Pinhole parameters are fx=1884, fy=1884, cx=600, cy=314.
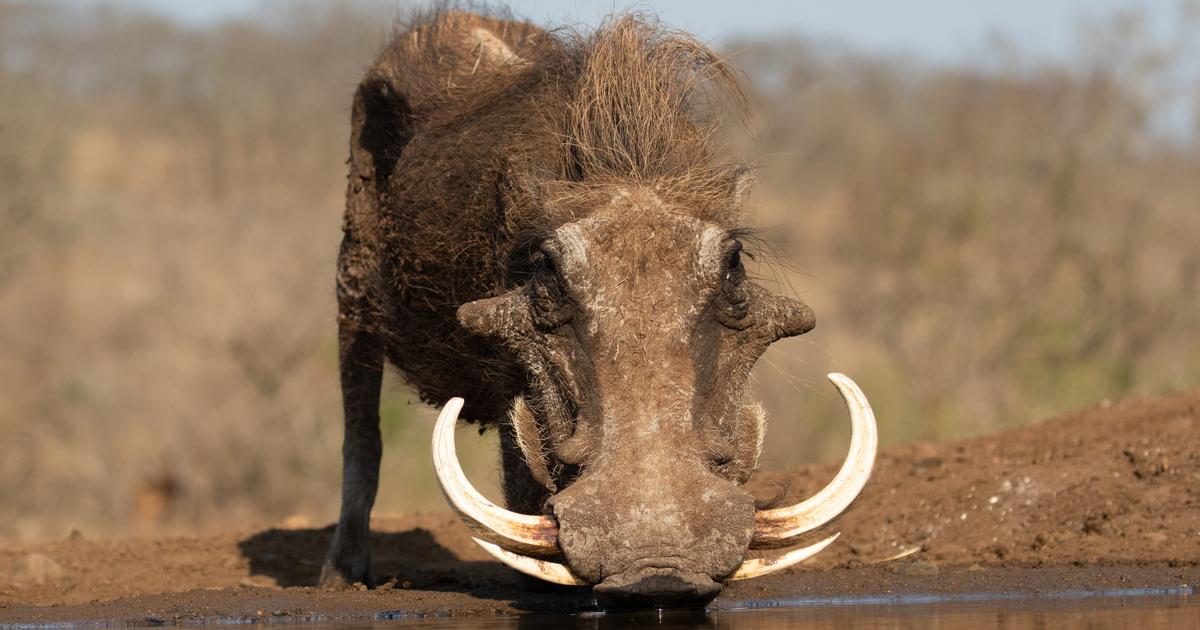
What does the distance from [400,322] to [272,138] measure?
19790 millimetres

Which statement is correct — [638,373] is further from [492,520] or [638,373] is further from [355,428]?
[355,428]

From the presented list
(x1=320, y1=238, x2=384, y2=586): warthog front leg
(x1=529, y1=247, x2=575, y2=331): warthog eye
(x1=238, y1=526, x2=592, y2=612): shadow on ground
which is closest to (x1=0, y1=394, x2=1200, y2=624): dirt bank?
(x1=238, y1=526, x2=592, y2=612): shadow on ground

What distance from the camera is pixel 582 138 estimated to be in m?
5.89

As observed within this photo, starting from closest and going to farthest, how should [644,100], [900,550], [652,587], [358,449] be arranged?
1. [652,587]
2. [644,100]
3. [900,550]
4. [358,449]

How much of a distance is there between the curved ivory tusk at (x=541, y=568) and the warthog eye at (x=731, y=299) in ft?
3.04

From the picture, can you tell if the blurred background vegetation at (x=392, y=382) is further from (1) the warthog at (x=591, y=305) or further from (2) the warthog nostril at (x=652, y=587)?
(2) the warthog nostril at (x=652, y=587)

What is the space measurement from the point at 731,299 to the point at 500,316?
0.68m

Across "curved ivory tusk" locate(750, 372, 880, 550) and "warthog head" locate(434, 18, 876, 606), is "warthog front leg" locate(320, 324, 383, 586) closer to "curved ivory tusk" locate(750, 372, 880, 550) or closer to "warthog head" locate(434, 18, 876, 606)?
"warthog head" locate(434, 18, 876, 606)

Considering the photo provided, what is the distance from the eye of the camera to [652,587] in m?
4.66

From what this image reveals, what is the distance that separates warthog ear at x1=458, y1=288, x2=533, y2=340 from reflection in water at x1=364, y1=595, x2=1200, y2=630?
85 cm

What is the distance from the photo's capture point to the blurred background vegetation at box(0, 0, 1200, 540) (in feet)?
53.8

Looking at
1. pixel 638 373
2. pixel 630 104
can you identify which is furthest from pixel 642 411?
pixel 630 104

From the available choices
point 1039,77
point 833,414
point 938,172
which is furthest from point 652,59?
point 1039,77

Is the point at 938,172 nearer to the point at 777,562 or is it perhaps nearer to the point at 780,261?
the point at 780,261
